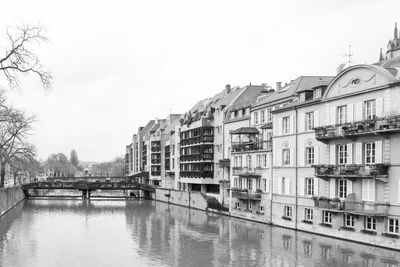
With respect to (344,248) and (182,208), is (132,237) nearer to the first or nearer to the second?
(344,248)

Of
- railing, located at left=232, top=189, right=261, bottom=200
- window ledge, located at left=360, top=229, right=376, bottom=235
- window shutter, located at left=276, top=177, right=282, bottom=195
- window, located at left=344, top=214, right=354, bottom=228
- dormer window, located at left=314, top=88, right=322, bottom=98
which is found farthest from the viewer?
railing, located at left=232, top=189, right=261, bottom=200

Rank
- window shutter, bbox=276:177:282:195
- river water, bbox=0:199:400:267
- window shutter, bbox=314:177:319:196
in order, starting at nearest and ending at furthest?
river water, bbox=0:199:400:267
window shutter, bbox=314:177:319:196
window shutter, bbox=276:177:282:195

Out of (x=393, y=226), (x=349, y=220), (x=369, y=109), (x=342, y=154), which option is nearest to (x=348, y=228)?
(x=349, y=220)

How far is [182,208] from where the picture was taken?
253 ft

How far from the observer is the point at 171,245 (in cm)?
3984

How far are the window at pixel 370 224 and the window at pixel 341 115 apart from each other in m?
7.83

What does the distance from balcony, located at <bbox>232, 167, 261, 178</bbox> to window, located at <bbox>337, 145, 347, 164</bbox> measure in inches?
536

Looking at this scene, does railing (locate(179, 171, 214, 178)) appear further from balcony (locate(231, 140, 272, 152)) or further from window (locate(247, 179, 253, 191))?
window (locate(247, 179, 253, 191))

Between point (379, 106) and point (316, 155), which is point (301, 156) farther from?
point (379, 106)

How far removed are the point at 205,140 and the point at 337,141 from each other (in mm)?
37579

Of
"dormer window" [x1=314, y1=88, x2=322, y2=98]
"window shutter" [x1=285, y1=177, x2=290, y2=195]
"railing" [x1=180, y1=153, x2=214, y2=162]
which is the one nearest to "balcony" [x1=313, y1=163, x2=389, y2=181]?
"window shutter" [x1=285, y1=177, x2=290, y2=195]

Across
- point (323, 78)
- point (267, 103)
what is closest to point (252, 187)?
point (267, 103)

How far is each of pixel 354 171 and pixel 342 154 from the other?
3088 millimetres

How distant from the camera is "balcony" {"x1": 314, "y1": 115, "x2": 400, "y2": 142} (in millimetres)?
33500
